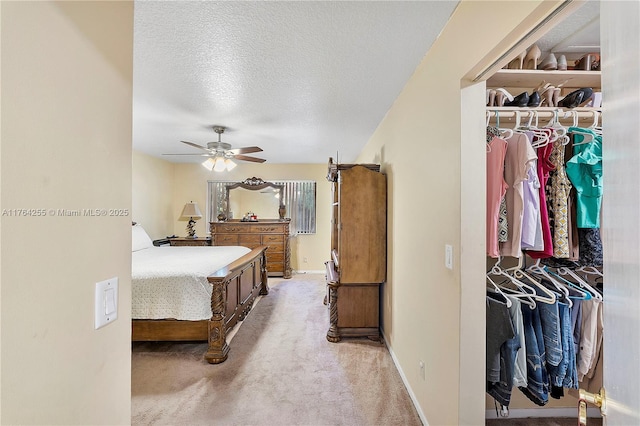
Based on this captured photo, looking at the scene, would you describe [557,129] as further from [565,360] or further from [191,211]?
[191,211]

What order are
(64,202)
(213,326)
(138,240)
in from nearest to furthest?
(64,202) < (213,326) < (138,240)

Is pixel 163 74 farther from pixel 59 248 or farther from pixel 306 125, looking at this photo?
pixel 59 248

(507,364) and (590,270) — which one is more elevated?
(590,270)

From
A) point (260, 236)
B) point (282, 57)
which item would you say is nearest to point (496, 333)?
point (282, 57)

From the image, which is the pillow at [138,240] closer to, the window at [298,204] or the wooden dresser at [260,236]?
the wooden dresser at [260,236]

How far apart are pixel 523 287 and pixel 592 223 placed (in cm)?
45

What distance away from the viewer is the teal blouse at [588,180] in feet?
4.50

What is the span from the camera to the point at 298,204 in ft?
20.1

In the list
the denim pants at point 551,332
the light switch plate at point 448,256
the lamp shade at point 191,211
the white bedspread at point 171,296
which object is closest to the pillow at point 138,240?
the lamp shade at point 191,211

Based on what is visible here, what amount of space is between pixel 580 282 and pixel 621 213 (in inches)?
56.6

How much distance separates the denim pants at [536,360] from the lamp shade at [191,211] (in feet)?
18.7

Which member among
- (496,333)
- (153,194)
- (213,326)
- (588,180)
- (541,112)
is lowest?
(213,326)

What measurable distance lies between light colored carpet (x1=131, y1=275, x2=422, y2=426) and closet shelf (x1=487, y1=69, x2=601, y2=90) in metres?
2.19

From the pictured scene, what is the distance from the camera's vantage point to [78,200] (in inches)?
26.0
